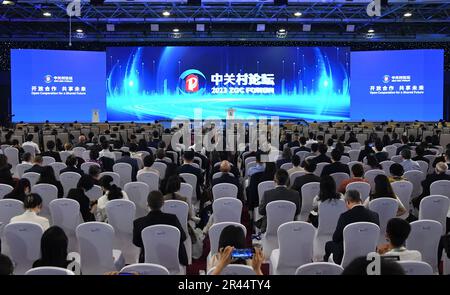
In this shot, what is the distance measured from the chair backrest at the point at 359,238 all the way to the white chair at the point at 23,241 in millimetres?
2920

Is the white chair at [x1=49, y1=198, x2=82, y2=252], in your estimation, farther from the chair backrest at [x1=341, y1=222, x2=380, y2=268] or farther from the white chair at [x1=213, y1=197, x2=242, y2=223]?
the chair backrest at [x1=341, y1=222, x2=380, y2=268]

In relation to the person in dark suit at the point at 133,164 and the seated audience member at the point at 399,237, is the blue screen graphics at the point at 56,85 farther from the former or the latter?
the seated audience member at the point at 399,237

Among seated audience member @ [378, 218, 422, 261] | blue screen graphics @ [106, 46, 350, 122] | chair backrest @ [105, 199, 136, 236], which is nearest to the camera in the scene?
seated audience member @ [378, 218, 422, 261]

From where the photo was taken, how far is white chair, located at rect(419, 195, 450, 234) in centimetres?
635

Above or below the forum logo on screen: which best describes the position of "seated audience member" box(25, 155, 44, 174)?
below

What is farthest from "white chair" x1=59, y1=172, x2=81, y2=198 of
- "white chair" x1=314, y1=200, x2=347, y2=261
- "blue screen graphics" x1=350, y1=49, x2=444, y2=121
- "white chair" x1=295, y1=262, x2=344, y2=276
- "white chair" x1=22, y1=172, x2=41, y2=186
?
"blue screen graphics" x1=350, y1=49, x2=444, y2=121

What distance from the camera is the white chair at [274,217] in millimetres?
6152

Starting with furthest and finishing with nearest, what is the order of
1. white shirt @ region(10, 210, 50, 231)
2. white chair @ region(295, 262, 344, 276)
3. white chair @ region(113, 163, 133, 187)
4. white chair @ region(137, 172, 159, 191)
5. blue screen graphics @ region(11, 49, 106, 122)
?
blue screen graphics @ region(11, 49, 106, 122) < white chair @ region(113, 163, 133, 187) < white chair @ region(137, 172, 159, 191) < white shirt @ region(10, 210, 50, 231) < white chair @ region(295, 262, 344, 276)

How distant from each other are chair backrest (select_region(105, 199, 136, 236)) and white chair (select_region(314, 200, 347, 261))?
7.13 ft

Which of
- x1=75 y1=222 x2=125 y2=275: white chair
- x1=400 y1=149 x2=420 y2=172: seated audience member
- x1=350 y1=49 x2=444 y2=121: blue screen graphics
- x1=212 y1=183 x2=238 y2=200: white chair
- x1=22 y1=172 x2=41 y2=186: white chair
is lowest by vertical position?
x1=75 y1=222 x2=125 y2=275: white chair

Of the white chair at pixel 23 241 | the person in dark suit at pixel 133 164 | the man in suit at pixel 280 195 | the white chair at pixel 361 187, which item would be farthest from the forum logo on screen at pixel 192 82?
the white chair at pixel 23 241

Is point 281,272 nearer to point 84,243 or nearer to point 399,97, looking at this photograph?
point 84,243

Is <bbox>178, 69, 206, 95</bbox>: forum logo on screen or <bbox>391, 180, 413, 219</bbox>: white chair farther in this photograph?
<bbox>178, 69, 206, 95</bbox>: forum logo on screen
